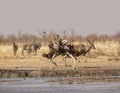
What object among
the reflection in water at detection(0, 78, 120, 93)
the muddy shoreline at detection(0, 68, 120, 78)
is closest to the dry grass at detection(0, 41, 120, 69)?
the muddy shoreline at detection(0, 68, 120, 78)

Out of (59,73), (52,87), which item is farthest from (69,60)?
(52,87)

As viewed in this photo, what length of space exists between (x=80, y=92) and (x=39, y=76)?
886cm

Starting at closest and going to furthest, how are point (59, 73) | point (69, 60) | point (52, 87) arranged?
point (52, 87) → point (59, 73) → point (69, 60)

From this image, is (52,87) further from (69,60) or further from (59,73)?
(69,60)

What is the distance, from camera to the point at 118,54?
4931 centimetres

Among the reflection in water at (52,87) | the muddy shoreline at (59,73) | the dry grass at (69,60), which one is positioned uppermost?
the dry grass at (69,60)

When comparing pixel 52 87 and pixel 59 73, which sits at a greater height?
pixel 59 73

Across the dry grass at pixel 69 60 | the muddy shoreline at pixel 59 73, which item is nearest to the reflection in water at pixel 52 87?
the muddy shoreline at pixel 59 73

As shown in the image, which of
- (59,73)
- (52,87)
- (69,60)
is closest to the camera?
(52,87)

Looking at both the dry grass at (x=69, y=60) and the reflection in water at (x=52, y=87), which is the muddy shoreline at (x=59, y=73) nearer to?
the reflection in water at (x=52, y=87)

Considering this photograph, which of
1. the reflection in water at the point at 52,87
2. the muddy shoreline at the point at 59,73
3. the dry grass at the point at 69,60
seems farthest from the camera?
the dry grass at the point at 69,60

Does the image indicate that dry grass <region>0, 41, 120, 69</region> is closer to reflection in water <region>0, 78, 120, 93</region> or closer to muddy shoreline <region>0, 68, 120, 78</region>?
muddy shoreline <region>0, 68, 120, 78</region>

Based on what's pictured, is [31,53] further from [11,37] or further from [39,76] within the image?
[11,37]

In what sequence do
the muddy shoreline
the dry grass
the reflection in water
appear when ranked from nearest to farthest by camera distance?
the reflection in water < the muddy shoreline < the dry grass
